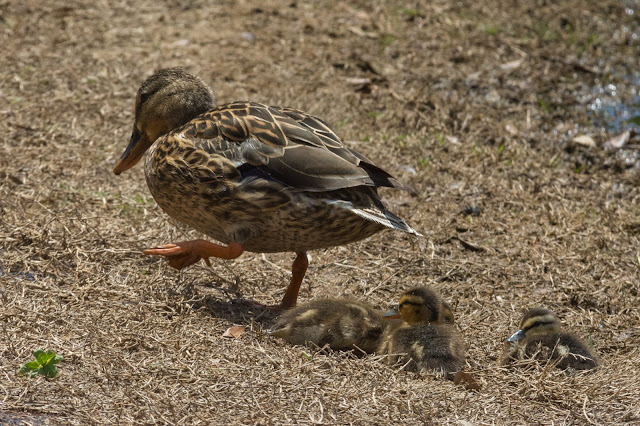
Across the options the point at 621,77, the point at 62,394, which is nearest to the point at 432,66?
the point at 621,77

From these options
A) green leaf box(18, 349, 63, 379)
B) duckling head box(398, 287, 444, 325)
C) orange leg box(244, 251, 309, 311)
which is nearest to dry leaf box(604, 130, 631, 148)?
duckling head box(398, 287, 444, 325)

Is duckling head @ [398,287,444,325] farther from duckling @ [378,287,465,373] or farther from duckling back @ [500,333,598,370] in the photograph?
duckling back @ [500,333,598,370]

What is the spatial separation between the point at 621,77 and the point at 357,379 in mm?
6050

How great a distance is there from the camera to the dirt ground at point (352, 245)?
425 centimetres

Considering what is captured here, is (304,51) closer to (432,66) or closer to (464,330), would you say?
(432,66)

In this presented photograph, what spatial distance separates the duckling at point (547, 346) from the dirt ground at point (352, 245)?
0.48 ft

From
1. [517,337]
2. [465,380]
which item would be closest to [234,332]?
[465,380]

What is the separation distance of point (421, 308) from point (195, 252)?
1360 millimetres

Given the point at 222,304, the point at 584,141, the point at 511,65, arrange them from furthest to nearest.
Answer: the point at 511,65
the point at 584,141
the point at 222,304

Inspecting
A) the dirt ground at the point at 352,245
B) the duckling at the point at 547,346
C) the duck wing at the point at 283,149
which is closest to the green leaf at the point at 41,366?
the dirt ground at the point at 352,245

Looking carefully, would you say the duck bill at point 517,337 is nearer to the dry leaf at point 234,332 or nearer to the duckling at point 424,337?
the duckling at point 424,337

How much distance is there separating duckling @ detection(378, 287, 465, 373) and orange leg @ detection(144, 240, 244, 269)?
1.01 metres

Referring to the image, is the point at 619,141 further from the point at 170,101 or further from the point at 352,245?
the point at 170,101

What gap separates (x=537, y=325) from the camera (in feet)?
16.4
